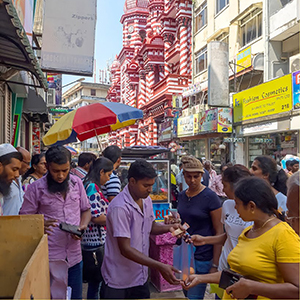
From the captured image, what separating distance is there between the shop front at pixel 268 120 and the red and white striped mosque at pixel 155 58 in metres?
9.55

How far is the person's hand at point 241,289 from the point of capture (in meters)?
1.82

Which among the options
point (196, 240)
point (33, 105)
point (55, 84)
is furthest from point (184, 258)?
point (55, 84)

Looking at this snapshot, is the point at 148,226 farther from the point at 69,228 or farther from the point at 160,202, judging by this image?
the point at 160,202

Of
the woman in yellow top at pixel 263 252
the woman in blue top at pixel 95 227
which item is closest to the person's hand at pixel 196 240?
the woman in yellow top at pixel 263 252

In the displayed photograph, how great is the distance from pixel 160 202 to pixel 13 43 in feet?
14.0

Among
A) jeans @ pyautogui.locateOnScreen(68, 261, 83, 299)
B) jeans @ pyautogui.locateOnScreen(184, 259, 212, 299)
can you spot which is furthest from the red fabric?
jeans @ pyautogui.locateOnScreen(184, 259, 212, 299)

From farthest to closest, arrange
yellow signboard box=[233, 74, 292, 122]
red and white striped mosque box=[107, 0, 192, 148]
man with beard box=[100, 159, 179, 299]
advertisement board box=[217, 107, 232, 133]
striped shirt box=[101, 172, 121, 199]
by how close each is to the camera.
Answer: red and white striped mosque box=[107, 0, 192, 148] < advertisement board box=[217, 107, 232, 133] < yellow signboard box=[233, 74, 292, 122] < striped shirt box=[101, 172, 121, 199] < man with beard box=[100, 159, 179, 299]

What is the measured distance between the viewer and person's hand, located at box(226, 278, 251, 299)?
1.82 metres

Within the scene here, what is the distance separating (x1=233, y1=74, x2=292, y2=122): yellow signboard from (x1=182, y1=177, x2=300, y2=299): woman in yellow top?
38.2ft

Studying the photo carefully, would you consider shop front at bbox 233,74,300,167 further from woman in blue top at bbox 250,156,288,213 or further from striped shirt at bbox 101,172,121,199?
striped shirt at bbox 101,172,121,199

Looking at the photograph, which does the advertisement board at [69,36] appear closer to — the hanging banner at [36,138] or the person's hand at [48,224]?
the person's hand at [48,224]

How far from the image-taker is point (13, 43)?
4113 millimetres

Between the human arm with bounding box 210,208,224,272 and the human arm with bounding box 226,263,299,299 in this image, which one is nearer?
the human arm with bounding box 226,263,299,299

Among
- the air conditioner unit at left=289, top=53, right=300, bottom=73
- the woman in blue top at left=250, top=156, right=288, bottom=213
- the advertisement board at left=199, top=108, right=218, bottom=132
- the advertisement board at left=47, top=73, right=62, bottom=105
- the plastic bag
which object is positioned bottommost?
the plastic bag
